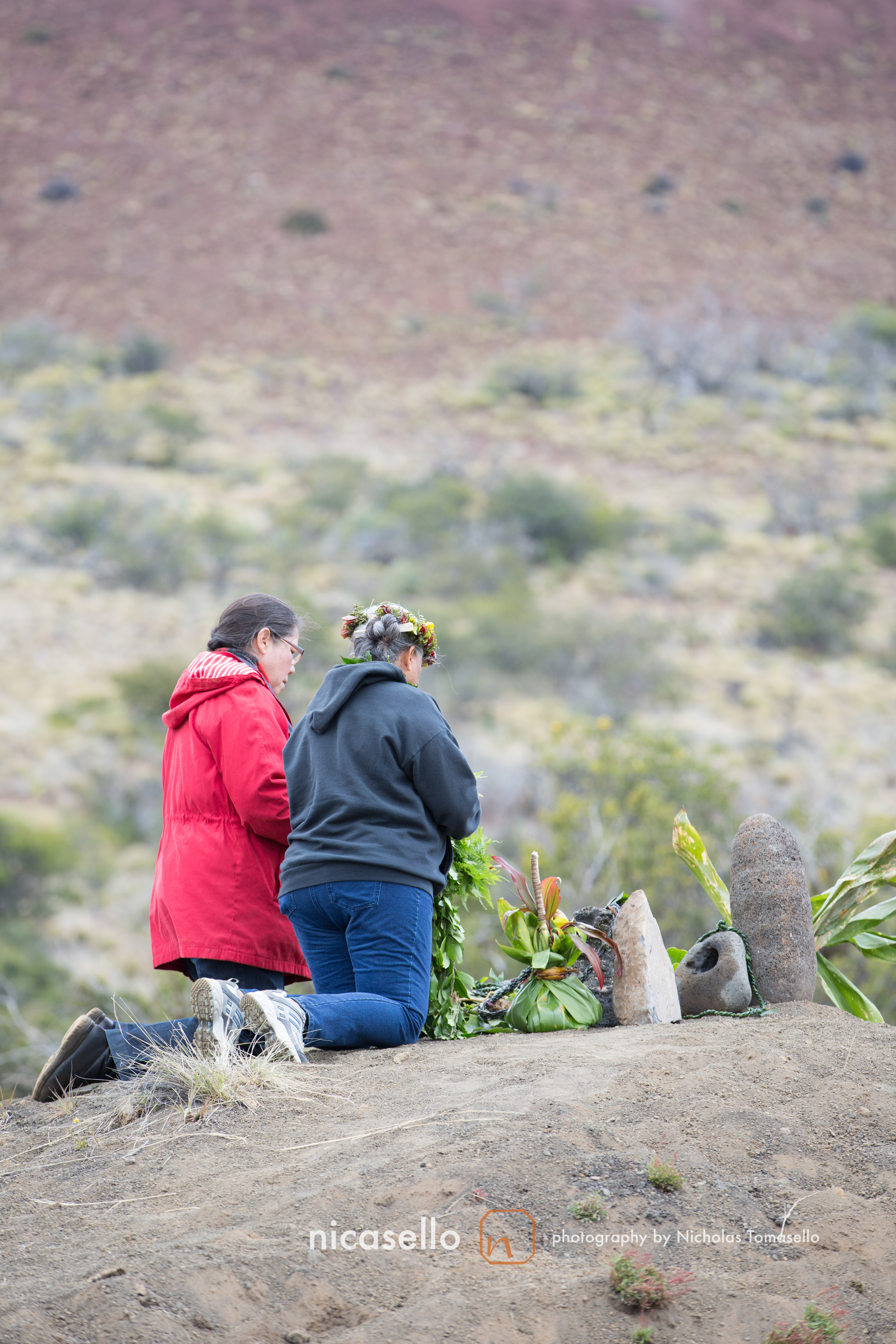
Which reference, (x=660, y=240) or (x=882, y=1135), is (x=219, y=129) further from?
Result: (x=882, y=1135)

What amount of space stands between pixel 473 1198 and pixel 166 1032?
4.80 feet

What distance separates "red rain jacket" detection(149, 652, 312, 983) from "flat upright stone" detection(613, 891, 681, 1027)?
1025 millimetres

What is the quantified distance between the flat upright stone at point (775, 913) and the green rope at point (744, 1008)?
0.04 metres

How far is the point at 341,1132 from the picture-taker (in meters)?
2.56

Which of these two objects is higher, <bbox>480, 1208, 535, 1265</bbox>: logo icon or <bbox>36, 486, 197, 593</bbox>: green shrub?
<bbox>480, 1208, 535, 1265</bbox>: logo icon

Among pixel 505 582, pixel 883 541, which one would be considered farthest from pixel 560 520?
pixel 883 541

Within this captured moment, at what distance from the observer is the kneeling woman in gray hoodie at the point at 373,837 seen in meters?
3.29

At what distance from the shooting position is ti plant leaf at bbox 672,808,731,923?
4.09m

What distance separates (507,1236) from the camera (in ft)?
6.83

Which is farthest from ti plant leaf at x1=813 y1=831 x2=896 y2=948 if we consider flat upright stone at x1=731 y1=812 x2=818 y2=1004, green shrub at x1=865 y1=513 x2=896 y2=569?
green shrub at x1=865 y1=513 x2=896 y2=569

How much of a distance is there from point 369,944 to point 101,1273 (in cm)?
144

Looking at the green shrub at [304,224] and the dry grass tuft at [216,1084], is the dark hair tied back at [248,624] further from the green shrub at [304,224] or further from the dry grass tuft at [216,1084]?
the green shrub at [304,224]

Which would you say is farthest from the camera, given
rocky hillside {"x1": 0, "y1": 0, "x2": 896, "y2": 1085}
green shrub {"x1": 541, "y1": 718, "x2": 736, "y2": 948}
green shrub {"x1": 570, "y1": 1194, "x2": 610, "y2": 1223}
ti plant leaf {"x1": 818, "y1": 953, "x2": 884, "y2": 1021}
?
rocky hillside {"x1": 0, "y1": 0, "x2": 896, "y2": 1085}

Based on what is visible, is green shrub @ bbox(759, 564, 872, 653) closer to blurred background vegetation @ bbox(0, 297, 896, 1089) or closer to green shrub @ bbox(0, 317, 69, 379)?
blurred background vegetation @ bbox(0, 297, 896, 1089)
